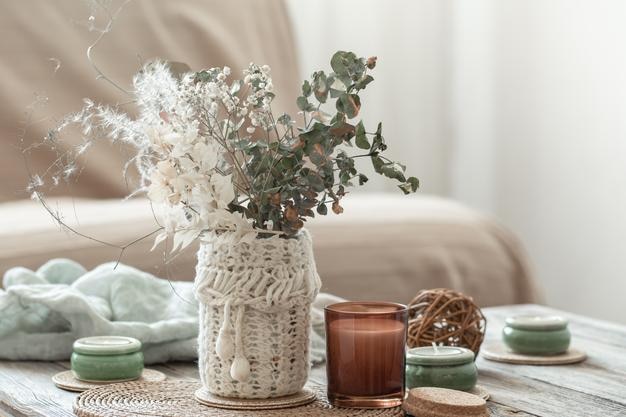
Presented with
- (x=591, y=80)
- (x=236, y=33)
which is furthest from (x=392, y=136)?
(x=236, y=33)

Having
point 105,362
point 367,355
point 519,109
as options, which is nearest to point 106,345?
point 105,362

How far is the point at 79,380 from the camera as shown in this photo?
101 cm

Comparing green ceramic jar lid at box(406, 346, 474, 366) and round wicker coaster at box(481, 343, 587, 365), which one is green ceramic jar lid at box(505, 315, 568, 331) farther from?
green ceramic jar lid at box(406, 346, 474, 366)

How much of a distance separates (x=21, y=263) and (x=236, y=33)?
90 cm

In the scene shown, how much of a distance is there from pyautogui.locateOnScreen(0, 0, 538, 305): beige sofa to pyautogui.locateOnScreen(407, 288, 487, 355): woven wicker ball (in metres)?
0.65

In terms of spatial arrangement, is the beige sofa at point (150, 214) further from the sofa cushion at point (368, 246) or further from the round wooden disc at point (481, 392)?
the round wooden disc at point (481, 392)

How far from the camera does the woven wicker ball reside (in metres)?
1.09

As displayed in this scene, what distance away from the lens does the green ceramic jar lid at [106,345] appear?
1.01 meters

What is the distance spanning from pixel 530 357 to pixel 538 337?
0.08ft

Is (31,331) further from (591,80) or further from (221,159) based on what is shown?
(591,80)

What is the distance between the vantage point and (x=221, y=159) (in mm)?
871

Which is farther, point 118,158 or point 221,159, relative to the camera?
point 118,158

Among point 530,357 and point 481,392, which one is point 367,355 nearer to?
point 481,392

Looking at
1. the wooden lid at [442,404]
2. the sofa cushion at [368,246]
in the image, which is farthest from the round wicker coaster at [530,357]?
the sofa cushion at [368,246]
